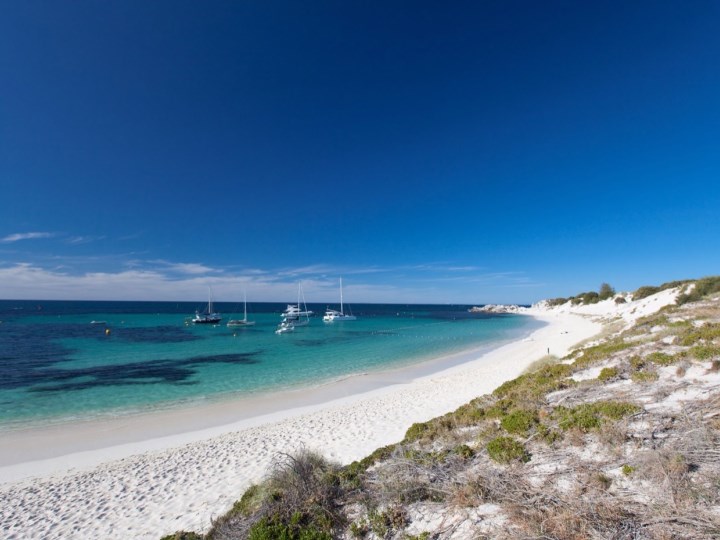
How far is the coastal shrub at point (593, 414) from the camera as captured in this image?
663 cm

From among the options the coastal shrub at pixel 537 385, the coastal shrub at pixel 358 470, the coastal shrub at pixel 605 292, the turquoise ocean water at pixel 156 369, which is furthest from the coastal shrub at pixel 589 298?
the coastal shrub at pixel 358 470

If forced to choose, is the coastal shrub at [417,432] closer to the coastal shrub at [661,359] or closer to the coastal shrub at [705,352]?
the coastal shrub at [661,359]

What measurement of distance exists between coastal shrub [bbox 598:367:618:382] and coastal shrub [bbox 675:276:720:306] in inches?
1141

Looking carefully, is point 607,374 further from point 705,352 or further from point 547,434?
point 547,434

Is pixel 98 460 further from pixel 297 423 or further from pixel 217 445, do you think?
pixel 297 423

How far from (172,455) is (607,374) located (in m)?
14.3

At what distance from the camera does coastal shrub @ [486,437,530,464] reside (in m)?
A: 6.12

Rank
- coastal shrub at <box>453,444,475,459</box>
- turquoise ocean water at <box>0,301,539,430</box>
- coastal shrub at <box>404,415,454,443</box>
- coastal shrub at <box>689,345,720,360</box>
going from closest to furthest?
1. coastal shrub at <box>453,444,475,459</box>
2. coastal shrub at <box>404,415,454,443</box>
3. coastal shrub at <box>689,345,720,360</box>
4. turquoise ocean water at <box>0,301,539,430</box>

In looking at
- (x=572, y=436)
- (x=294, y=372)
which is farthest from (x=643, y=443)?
(x=294, y=372)

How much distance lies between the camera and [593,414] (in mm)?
7051

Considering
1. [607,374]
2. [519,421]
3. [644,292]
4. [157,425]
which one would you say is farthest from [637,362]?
[644,292]

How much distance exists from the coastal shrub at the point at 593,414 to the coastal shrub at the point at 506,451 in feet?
3.83

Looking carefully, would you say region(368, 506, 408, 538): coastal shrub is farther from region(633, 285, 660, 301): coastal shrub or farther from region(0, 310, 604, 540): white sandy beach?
region(633, 285, 660, 301): coastal shrub

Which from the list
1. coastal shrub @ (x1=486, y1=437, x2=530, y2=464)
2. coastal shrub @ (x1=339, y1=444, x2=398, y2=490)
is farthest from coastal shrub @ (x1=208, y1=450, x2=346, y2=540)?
coastal shrub @ (x1=486, y1=437, x2=530, y2=464)
